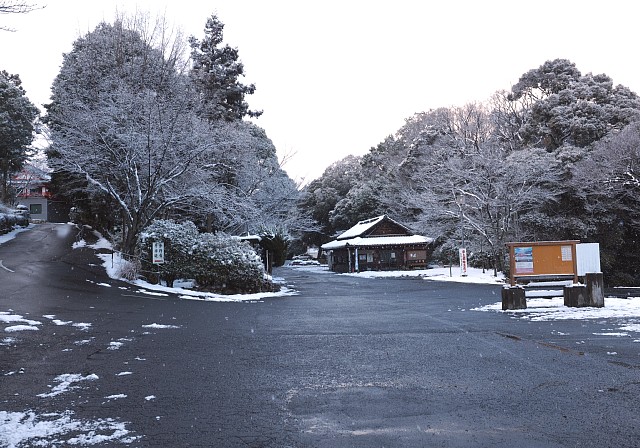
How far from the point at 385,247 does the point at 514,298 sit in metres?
35.9

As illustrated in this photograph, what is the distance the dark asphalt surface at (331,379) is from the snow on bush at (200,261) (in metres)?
6.99

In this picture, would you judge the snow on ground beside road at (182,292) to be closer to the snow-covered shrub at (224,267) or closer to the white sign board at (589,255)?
the snow-covered shrub at (224,267)

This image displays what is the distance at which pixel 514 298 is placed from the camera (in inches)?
507

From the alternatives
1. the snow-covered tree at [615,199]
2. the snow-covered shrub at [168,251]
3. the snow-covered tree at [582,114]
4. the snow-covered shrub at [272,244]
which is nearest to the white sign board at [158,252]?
the snow-covered shrub at [168,251]

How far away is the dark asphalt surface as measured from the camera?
4.16 meters

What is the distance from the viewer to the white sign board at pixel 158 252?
60.4 ft

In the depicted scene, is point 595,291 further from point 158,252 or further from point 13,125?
point 13,125

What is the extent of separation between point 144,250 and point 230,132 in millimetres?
9684

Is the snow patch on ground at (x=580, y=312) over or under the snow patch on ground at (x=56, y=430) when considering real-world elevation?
under

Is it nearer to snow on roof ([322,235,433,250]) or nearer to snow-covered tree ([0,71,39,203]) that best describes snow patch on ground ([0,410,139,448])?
snow-covered tree ([0,71,39,203])

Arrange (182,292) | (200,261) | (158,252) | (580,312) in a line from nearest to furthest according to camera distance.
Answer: (580,312), (182,292), (158,252), (200,261)

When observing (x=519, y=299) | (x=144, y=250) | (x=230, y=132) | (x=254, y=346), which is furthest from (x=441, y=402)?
(x=230, y=132)

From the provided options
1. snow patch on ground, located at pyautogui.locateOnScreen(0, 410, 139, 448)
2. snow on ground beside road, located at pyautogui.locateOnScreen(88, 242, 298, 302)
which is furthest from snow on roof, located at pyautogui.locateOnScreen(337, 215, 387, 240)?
snow patch on ground, located at pyautogui.locateOnScreen(0, 410, 139, 448)

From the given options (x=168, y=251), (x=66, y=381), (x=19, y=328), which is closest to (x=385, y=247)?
(x=168, y=251)
